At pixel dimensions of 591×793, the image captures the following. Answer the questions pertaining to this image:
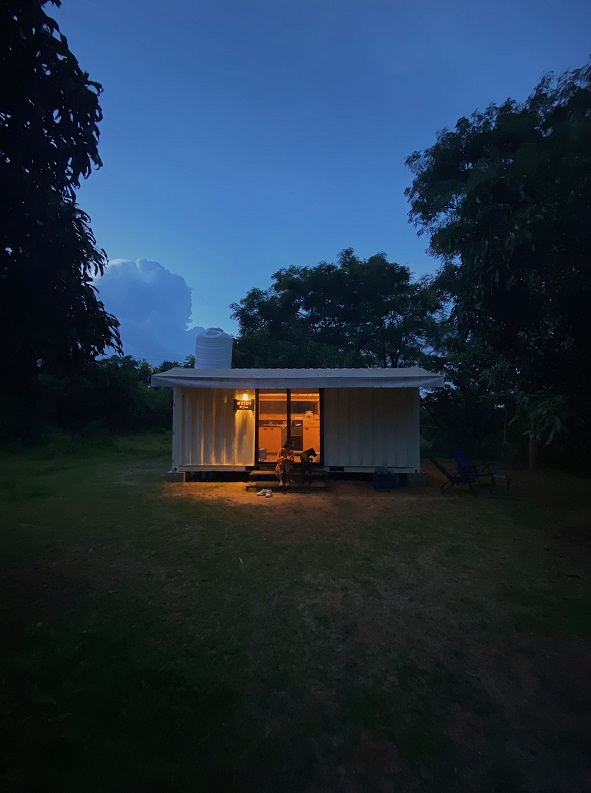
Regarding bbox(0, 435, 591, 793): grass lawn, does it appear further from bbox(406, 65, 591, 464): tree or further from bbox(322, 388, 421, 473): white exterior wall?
bbox(322, 388, 421, 473): white exterior wall

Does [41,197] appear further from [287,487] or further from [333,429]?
[333,429]

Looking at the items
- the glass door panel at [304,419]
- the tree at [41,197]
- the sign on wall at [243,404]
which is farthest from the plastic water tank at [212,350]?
the tree at [41,197]

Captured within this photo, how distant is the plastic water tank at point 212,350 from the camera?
1225cm

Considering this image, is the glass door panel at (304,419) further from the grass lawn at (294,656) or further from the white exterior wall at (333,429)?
the grass lawn at (294,656)

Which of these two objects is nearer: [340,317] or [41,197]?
[41,197]

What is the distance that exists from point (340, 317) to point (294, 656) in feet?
61.4

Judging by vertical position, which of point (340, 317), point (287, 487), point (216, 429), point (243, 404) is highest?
point (340, 317)

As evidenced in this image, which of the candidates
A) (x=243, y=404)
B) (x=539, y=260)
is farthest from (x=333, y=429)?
(x=539, y=260)

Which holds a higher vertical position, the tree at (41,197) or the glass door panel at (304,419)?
the tree at (41,197)

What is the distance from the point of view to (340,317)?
20.5 meters

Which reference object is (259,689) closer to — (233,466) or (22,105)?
(22,105)

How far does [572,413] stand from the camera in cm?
386

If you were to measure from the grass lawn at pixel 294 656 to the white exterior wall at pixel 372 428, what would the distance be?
2979 mm

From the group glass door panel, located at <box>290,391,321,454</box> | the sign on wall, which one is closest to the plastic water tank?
glass door panel, located at <box>290,391,321,454</box>
